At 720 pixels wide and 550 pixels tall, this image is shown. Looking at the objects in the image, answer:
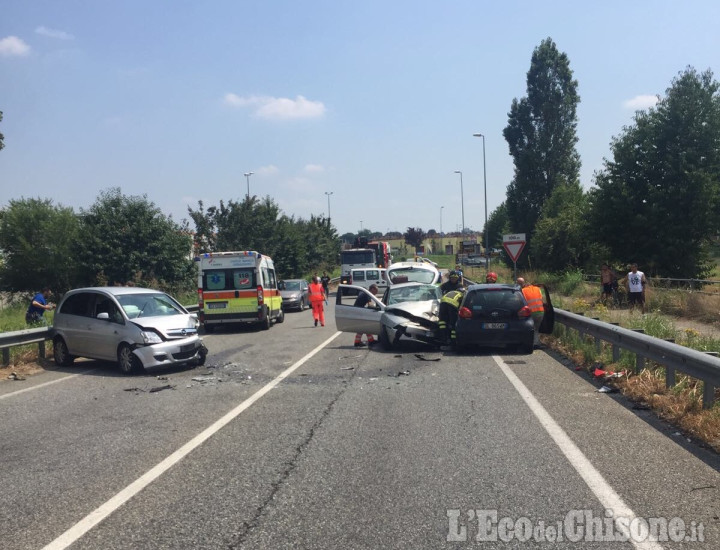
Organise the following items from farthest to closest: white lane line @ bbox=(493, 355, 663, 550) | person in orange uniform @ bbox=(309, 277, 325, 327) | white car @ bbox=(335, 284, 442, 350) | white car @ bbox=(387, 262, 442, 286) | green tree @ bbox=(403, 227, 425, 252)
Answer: green tree @ bbox=(403, 227, 425, 252)
white car @ bbox=(387, 262, 442, 286)
person in orange uniform @ bbox=(309, 277, 325, 327)
white car @ bbox=(335, 284, 442, 350)
white lane line @ bbox=(493, 355, 663, 550)

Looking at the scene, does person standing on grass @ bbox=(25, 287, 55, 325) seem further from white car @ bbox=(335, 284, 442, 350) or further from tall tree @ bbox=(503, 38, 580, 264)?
tall tree @ bbox=(503, 38, 580, 264)

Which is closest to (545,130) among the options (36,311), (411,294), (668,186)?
(668,186)

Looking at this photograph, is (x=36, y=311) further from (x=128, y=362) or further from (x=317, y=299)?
(x=317, y=299)

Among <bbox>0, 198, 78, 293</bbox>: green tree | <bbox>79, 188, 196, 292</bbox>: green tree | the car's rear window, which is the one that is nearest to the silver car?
the car's rear window

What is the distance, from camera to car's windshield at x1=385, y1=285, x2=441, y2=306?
55.4 feet

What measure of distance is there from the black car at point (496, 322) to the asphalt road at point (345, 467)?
9.90ft

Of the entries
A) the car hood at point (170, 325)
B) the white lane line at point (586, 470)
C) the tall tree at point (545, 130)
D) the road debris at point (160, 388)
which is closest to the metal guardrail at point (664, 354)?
the white lane line at point (586, 470)

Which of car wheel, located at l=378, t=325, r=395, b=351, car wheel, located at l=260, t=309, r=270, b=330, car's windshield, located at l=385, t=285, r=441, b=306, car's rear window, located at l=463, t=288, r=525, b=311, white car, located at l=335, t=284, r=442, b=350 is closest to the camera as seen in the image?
car's rear window, located at l=463, t=288, r=525, b=311

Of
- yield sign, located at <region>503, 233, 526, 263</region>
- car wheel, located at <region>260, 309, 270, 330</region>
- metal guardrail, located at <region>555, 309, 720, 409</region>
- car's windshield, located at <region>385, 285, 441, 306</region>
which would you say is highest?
yield sign, located at <region>503, 233, 526, 263</region>

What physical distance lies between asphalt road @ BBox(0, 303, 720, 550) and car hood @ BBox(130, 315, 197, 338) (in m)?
1.84

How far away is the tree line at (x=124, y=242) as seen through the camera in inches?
1500

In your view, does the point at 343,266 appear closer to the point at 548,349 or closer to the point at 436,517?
the point at 548,349

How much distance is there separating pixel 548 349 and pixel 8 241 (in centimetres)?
4295

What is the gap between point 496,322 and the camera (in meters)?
14.1
